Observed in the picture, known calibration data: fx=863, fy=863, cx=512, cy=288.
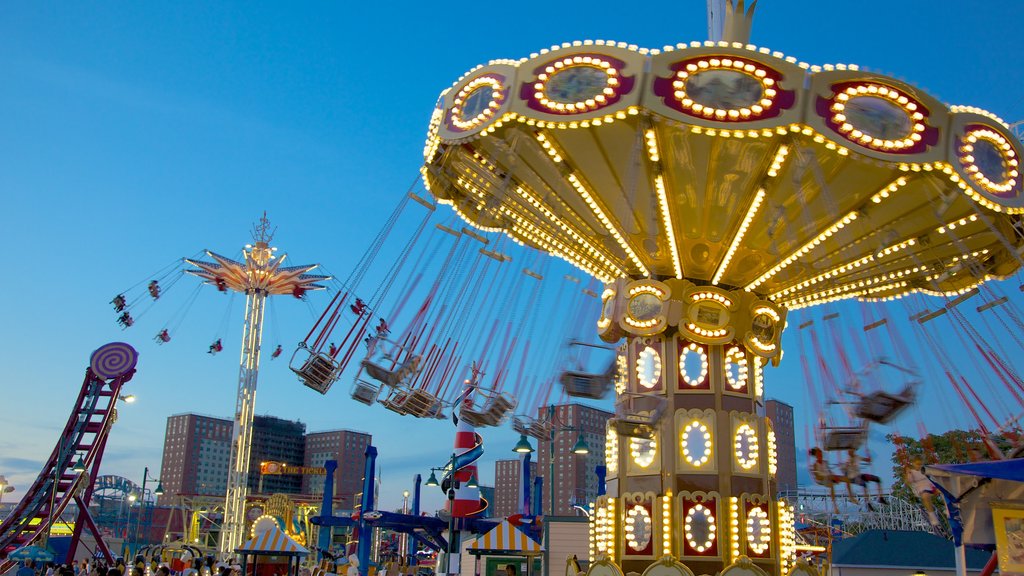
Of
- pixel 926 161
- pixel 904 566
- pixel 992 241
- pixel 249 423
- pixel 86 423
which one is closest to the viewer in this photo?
pixel 926 161

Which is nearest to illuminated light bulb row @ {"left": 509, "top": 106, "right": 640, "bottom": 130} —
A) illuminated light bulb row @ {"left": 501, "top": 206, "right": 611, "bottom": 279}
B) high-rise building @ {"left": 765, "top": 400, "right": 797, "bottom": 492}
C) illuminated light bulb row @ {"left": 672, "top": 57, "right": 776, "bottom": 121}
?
illuminated light bulb row @ {"left": 672, "top": 57, "right": 776, "bottom": 121}

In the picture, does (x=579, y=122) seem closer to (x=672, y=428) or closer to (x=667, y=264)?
(x=667, y=264)

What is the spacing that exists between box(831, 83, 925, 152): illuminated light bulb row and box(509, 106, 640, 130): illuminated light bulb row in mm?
2960

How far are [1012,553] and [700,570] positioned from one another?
17.0ft

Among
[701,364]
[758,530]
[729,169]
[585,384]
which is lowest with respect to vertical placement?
[758,530]

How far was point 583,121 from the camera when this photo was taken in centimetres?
1309

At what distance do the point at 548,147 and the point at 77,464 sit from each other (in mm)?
23076

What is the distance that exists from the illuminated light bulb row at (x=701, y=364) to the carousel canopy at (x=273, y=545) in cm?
948

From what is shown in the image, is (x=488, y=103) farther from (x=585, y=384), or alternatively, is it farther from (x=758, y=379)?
(x=758, y=379)

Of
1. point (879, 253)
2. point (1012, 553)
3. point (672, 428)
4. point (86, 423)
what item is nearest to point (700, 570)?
point (672, 428)

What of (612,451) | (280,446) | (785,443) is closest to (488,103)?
(612,451)

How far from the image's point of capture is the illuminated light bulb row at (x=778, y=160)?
13211 millimetres

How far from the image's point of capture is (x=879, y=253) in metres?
16.3

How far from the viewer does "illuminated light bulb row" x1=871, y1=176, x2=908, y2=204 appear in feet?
45.1
